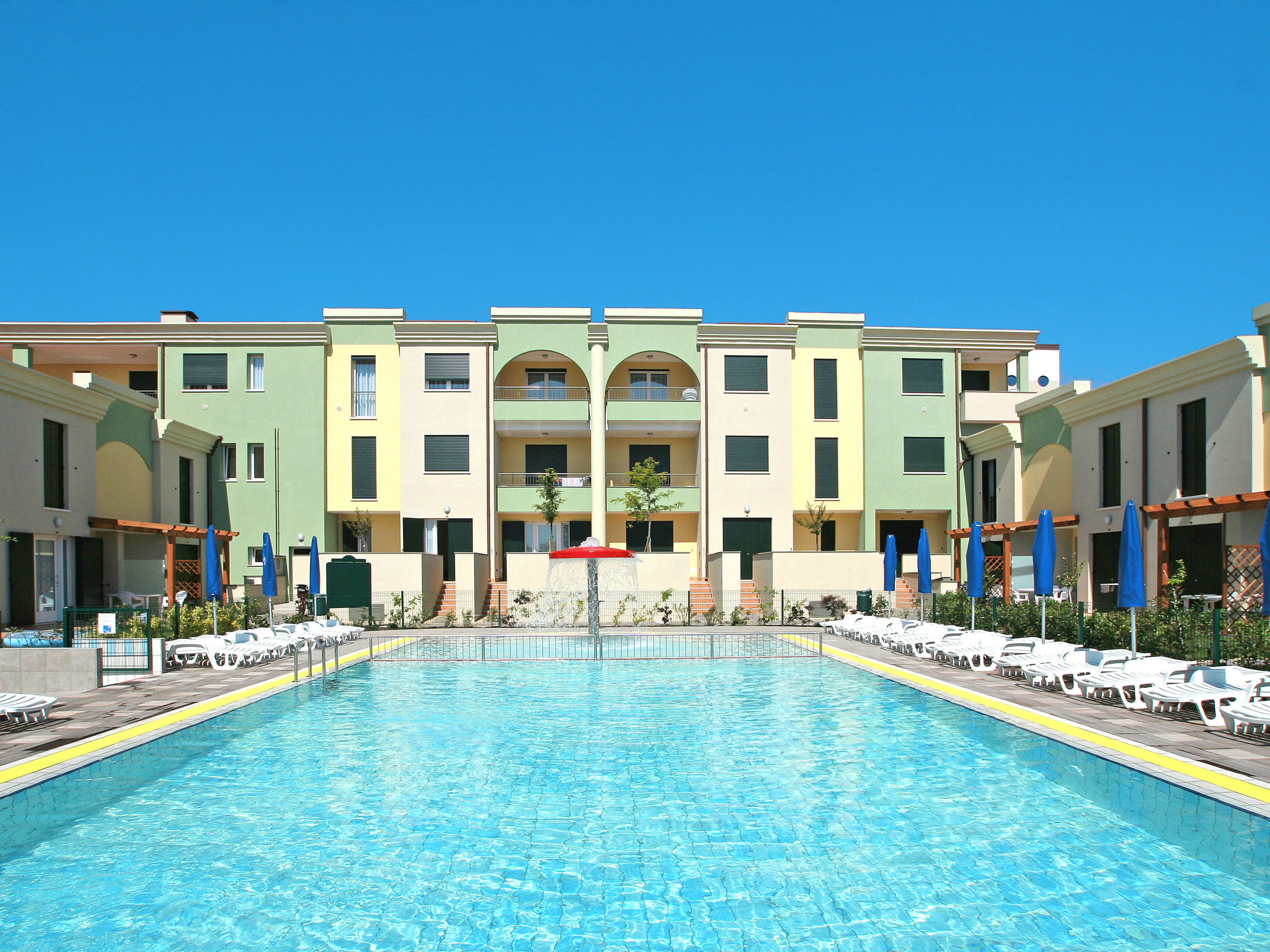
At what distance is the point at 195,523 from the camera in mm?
31516

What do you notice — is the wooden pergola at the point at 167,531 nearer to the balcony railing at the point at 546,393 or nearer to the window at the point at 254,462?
the window at the point at 254,462

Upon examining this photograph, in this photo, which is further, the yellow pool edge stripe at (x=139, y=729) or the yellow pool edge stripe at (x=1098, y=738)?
the yellow pool edge stripe at (x=139, y=729)

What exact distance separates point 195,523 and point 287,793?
25.8 metres

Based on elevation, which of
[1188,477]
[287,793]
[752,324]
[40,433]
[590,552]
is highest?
[752,324]

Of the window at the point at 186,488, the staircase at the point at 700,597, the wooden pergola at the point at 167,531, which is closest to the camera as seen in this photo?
the wooden pergola at the point at 167,531

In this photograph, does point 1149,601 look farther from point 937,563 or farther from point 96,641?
point 96,641

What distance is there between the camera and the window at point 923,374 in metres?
35.5

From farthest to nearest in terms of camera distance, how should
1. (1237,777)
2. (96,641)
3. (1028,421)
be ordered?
(1028,421), (96,641), (1237,777)

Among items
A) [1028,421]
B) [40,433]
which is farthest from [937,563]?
[40,433]

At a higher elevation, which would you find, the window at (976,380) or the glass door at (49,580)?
the window at (976,380)

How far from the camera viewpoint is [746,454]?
34719mm

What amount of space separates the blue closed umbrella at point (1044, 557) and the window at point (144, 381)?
33445 millimetres

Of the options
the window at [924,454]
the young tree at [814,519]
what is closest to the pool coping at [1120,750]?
the young tree at [814,519]

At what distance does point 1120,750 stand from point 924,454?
27.1 meters
